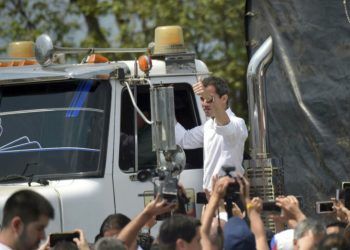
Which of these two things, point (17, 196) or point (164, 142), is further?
point (164, 142)

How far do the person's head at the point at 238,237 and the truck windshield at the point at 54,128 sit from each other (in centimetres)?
186

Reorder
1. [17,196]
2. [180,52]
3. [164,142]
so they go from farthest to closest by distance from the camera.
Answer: [180,52] → [164,142] → [17,196]

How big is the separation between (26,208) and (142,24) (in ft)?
44.4

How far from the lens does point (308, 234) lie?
A: 8078 mm

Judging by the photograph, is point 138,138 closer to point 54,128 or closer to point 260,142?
point 54,128

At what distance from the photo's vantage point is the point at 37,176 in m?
10.2

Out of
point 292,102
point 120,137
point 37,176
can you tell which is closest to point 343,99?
point 292,102

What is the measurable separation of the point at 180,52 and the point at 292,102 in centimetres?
106

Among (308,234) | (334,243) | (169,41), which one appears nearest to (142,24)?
(169,41)

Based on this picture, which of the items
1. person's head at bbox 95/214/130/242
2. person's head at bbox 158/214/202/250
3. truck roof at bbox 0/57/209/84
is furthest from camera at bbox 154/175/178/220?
truck roof at bbox 0/57/209/84

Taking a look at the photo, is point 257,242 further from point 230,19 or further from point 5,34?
point 5,34

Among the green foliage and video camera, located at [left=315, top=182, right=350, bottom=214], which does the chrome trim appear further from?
the green foliage

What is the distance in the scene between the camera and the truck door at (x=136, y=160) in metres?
10.2

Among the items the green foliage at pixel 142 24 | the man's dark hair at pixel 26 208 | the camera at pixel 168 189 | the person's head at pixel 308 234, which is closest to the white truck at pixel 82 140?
the camera at pixel 168 189
